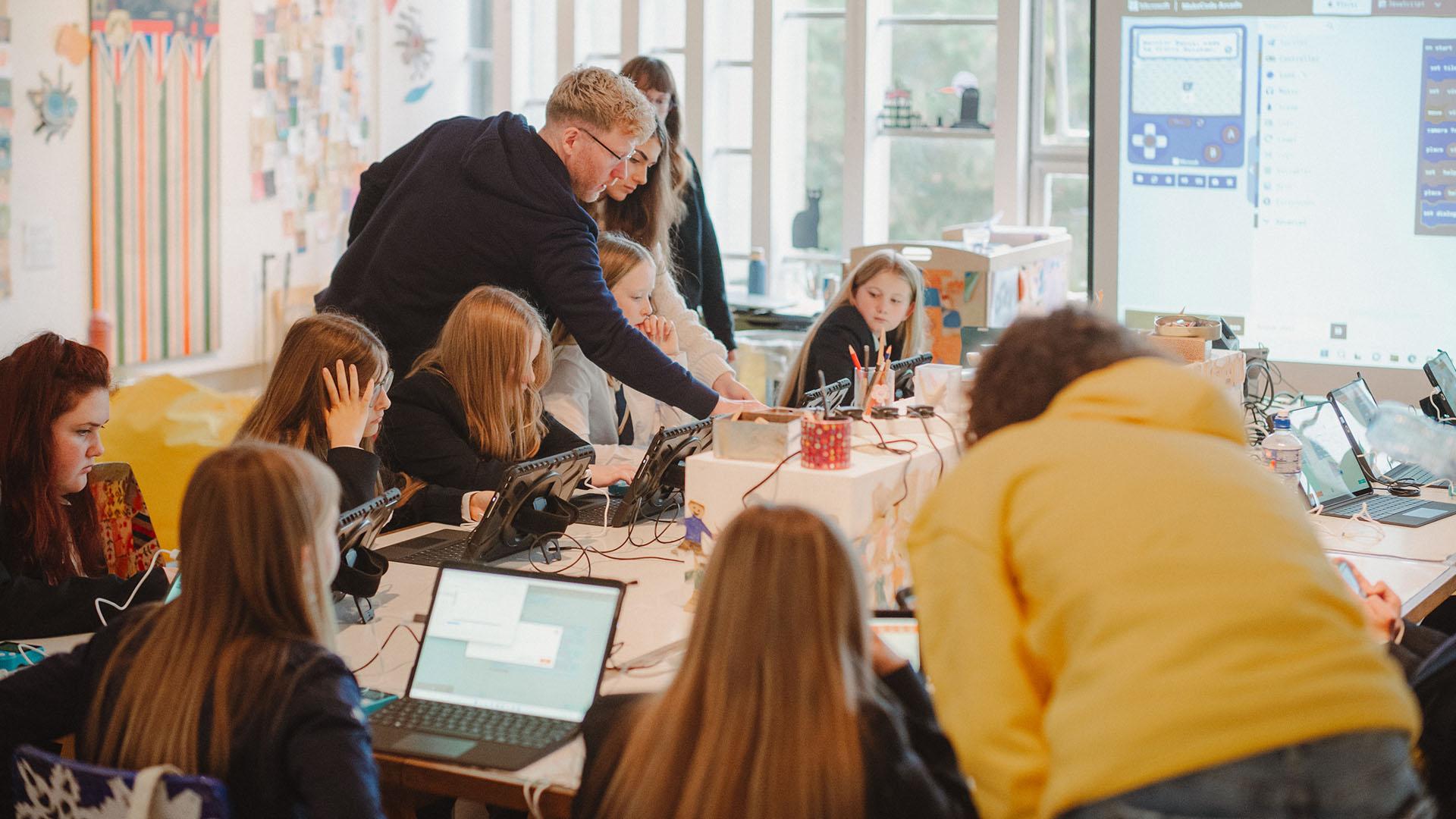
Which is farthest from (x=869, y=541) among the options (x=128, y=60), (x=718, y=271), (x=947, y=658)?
(x=128, y=60)

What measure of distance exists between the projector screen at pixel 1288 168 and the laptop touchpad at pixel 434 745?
Result: 11.6 ft

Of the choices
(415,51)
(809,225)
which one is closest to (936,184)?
(809,225)

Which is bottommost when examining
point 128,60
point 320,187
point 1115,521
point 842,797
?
point 842,797

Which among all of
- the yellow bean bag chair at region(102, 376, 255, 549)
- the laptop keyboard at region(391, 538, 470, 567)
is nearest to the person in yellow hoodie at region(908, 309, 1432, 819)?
the laptop keyboard at region(391, 538, 470, 567)

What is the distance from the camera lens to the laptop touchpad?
187cm

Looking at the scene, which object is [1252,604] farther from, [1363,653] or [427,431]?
[427,431]

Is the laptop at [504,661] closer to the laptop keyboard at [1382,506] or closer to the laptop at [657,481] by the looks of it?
the laptop at [657,481]

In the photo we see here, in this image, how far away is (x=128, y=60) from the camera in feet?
15.2

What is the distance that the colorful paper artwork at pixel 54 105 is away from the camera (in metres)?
4.33

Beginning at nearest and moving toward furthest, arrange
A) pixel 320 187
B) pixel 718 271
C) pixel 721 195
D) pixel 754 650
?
pixel 754 650
pixel 718 271
pixel 320 187
pixel 721 195

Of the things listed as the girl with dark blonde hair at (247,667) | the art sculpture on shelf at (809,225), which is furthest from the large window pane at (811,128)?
the girl with dark blonde hair at (247,667)

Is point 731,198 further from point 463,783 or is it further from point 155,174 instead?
point 463,783

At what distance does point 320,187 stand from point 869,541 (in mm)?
3862

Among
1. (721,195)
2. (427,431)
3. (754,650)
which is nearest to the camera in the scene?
(754,650)
